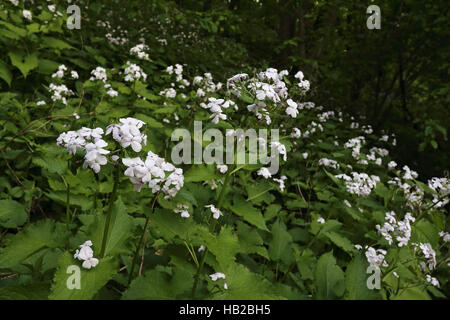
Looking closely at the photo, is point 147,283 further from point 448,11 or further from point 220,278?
point 448,11

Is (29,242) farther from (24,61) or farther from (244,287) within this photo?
(24,61)

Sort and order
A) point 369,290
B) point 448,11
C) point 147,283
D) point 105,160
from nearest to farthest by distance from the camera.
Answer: point 105,160 → point 147,283 → point 369,290 → point 448,11

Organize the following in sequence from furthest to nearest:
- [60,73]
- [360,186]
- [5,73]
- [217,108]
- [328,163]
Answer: [328,163], [60,73], [5,73], [360,186], [217,108]

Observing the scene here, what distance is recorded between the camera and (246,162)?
5.13ft

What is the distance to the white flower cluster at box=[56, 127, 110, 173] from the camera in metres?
1.21

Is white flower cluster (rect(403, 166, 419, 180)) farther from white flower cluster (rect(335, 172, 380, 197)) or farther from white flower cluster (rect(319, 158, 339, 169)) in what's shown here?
white flower cluster (rect(319, 158, 339, 169))

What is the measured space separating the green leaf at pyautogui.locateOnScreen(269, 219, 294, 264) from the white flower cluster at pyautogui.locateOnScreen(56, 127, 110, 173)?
1819mm

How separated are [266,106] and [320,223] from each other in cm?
178

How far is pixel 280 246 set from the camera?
2625 mm

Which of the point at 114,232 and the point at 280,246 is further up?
the point at 114,232

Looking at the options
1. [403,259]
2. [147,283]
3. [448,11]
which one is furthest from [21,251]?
[448,11]

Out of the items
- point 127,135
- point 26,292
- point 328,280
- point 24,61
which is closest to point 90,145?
point 127,135

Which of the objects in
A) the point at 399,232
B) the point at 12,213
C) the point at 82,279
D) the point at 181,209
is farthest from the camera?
the point at 399,232

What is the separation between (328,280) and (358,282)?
21 centimetres
